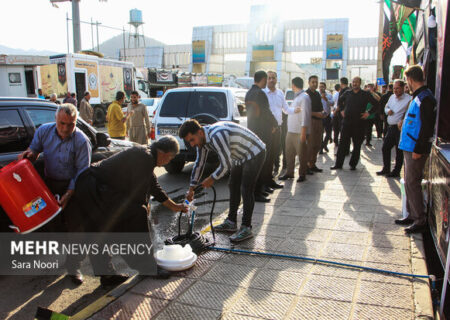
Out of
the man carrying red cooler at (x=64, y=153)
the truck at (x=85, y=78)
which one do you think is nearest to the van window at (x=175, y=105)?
the man carrying red cooler at (x=64, y=153)

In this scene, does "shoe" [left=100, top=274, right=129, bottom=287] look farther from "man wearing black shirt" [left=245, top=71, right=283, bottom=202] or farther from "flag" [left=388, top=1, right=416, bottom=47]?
"flag" [left=388, top=1, right=416, bottom=47]

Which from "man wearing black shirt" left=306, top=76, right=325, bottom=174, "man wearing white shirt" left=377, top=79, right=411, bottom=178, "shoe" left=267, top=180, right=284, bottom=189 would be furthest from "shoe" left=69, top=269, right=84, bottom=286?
"man wearing white shirt" left=377, top=79, right=411, bottom=178

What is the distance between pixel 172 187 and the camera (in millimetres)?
7812

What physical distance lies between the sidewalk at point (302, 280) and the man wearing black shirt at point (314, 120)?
2866mm

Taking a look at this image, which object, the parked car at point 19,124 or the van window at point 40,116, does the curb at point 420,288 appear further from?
the van window at point 40,116

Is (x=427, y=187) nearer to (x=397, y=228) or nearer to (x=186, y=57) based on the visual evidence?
(x=397, y=228)

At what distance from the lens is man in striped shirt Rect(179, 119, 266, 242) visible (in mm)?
4168

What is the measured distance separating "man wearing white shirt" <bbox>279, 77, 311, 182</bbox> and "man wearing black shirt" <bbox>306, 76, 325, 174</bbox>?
1.60 ft

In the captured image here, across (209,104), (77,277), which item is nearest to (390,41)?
(209,104)

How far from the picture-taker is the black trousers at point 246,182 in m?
4.74

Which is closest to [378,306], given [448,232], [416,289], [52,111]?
[416,289]

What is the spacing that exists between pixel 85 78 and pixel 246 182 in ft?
68.1

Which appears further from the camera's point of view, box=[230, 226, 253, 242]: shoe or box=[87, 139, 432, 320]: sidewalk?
box=[230, 226, 253, 242]: shoe

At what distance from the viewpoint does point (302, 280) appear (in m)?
3.73
